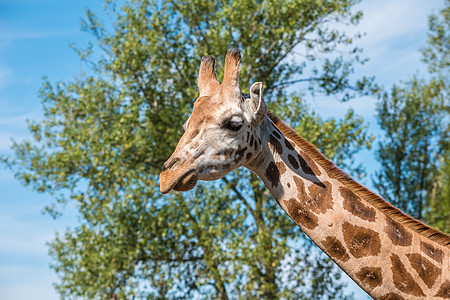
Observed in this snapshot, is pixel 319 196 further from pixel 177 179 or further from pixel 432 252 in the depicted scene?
pixel 177 179

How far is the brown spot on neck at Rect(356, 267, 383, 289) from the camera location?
17.0 feet

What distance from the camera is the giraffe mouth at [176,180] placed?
4953 mm

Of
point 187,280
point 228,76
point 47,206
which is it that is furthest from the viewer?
point 47,206

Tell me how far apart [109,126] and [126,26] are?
3.93 m

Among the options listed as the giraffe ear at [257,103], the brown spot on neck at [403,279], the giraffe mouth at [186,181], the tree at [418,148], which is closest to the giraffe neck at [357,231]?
the brown spot on neck at [403,279]

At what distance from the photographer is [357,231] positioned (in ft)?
17.3

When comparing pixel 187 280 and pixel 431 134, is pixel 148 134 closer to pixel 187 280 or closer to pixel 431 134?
pixel 187 280

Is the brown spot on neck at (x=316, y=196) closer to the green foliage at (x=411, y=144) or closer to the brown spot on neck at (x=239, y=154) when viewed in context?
the brown spot on neck at (x=239, y=154)

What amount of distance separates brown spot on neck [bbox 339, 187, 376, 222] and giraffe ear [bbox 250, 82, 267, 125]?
1.13 meters

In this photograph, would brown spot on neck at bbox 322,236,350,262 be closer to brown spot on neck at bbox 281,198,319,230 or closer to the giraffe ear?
brown spot on neck at bbox 281,198,319,230

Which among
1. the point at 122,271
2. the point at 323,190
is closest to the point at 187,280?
the point at 122,271

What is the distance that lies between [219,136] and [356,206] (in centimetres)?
158

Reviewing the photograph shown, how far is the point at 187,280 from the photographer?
18.5 m

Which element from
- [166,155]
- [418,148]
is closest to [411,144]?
[418,148]
